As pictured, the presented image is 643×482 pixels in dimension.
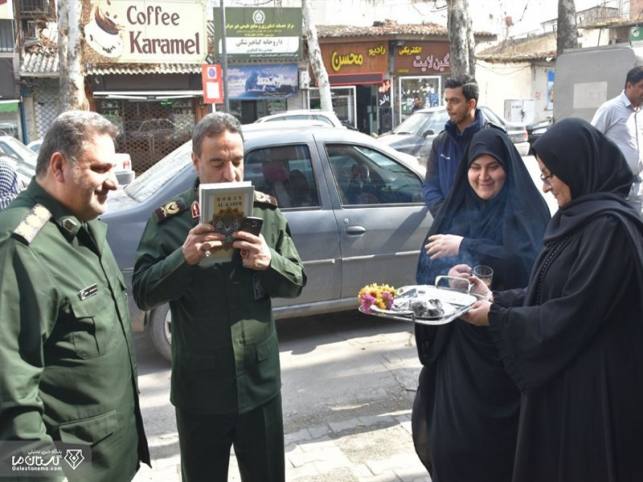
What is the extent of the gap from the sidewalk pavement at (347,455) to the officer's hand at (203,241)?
71.7 inches

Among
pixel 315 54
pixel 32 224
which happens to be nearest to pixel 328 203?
pixel 32 224

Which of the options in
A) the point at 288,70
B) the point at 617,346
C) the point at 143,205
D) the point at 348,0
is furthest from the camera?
the point at 348,0

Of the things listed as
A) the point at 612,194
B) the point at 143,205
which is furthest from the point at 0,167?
the point at 612,194

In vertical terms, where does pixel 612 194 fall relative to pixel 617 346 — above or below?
above

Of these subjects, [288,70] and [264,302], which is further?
[288,70]

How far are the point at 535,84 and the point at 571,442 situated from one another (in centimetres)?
2884

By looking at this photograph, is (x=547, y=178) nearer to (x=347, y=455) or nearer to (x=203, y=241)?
(x=203, y=241)

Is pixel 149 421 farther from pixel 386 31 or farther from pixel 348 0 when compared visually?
pixel 348 0

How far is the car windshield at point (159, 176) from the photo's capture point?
5.05m

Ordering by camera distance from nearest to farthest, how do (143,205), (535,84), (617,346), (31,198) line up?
(31,198)
(617,346)
(143,205)
(535,84)

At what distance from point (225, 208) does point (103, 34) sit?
19255 millimetres

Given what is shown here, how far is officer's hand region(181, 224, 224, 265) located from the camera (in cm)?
205

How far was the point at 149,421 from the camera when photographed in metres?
4.19

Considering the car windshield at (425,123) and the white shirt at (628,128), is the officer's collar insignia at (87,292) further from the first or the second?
the car windshield at (425,123)
